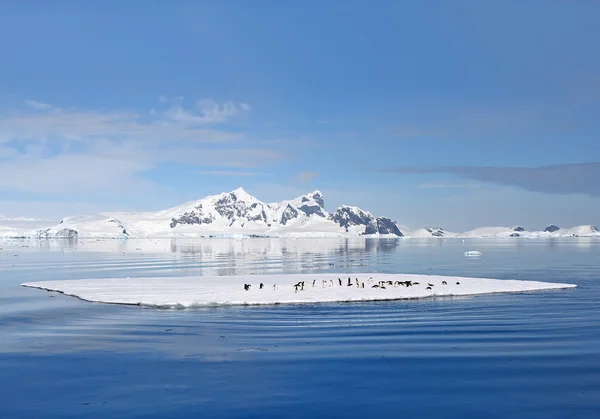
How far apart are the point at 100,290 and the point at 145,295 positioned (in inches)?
269

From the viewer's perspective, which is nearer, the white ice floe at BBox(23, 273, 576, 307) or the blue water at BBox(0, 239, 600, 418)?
the blue water at BBox(0, 239, 600, 418)

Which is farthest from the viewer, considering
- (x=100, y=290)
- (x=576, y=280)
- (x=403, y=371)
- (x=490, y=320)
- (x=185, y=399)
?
(x=576, y=280)

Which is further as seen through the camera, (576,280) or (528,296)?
(576,280)

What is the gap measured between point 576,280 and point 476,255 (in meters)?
63.1

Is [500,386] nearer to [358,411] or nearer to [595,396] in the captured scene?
[595,396]

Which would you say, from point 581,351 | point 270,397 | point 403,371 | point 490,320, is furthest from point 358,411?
point 490,320

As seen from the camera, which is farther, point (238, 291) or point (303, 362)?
point (238, 291)

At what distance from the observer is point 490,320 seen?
1199 inches

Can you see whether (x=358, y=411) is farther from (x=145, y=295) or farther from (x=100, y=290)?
(x=100, y=290)

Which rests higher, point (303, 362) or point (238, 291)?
point (238, 291)

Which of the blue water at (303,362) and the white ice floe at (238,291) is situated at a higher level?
the white ice floe at (238,291)

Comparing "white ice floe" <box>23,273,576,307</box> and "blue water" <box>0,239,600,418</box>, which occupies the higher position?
"white ice floe" <box>23,273,576,307</box>

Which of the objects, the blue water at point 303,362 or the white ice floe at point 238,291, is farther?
the white ice floe at point 238,291

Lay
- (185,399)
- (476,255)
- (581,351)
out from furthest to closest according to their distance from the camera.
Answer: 1. (476,255)
2. (581,351)
3. (185,399)
